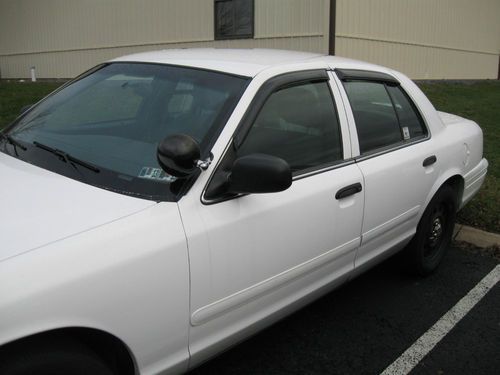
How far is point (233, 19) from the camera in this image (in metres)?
12.4

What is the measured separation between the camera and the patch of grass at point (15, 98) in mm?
8760

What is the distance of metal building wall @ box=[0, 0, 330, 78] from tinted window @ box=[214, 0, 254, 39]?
15 cm

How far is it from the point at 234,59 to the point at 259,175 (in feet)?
3.03

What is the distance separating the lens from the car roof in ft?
8.77

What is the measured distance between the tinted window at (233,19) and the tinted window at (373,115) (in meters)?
9.10

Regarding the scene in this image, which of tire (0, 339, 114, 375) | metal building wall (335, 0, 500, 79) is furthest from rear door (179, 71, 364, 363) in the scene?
metal building wall (335, 0, 500, 79)

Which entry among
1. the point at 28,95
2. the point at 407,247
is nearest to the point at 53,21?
the point at 28,95

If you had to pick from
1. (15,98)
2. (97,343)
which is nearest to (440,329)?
(97,343)

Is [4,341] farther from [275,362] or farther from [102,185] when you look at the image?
[275,362]

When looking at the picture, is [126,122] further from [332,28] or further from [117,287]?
[332,28]

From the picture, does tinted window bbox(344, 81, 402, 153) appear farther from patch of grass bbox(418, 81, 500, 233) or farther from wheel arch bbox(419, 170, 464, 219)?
patch of grass bbox(418, 81, 500, 233)

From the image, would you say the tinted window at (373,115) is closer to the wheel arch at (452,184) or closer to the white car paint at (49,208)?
the wheel arch at (452,184)

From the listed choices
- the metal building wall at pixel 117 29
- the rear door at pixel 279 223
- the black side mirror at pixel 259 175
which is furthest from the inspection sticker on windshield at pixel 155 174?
the metal building wall at pixel 117 29

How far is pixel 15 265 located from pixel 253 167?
93cm
